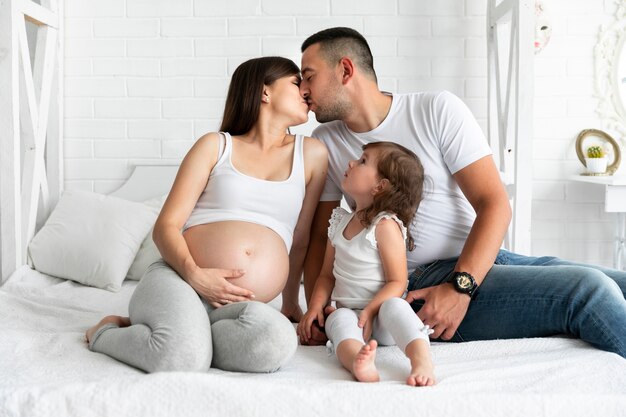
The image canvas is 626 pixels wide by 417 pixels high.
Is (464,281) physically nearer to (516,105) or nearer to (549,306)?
(549,306)

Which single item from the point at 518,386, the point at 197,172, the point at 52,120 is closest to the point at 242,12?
the point at 52,120

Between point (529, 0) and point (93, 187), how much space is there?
2186 mm

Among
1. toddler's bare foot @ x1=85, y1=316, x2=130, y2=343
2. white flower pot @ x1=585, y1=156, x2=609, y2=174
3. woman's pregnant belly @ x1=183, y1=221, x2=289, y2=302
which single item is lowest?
toddler's bare foot @ x1=85, y1=316, x2=130, y2=343

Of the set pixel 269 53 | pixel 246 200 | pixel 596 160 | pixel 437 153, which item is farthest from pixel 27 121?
pixel 596 160

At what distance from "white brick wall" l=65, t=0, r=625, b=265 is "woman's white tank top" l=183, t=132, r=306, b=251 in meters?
1.48

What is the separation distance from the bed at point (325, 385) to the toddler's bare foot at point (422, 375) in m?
0.02

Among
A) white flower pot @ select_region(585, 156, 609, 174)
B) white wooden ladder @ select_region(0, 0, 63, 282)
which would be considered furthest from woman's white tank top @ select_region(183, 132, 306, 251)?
white flower pot @ select_region(585, 156, 609, 174)

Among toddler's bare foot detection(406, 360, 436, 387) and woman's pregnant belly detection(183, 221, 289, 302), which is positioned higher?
woman's pregnant belly detection(183, 221, 289, 302)

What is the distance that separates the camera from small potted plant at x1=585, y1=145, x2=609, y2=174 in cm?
337

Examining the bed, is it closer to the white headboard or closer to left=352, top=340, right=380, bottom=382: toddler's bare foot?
left=352, top=340, right=380, bottom=382: toddler's bare foot

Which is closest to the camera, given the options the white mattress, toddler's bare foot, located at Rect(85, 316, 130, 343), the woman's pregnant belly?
the white mattress

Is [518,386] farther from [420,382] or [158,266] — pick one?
[158,266]

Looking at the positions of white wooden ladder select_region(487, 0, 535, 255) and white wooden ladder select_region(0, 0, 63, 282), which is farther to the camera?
white wooden ladder select_region(487, 0, 535, 255)

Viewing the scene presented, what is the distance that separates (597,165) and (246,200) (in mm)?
2048
